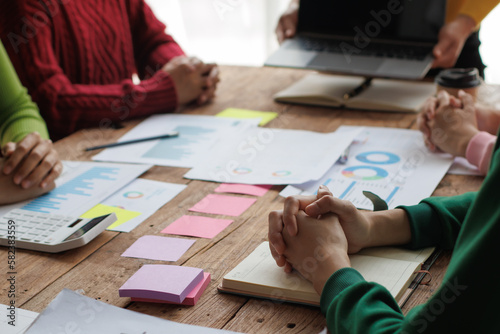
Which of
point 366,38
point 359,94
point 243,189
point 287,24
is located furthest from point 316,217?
point 287,24

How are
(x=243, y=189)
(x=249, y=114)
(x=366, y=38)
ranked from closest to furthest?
(x=243, y=189) → (x=249, y=114) → (x=366, y=38)

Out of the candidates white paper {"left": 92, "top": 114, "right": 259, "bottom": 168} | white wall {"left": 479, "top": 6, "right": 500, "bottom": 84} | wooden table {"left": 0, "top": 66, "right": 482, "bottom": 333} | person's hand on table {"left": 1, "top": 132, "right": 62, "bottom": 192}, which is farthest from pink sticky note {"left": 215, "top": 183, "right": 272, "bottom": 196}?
white wall {"left": 479, "top": 6, "right": 500, "bottom": 84}

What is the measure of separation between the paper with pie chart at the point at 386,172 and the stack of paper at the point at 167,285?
0.33m

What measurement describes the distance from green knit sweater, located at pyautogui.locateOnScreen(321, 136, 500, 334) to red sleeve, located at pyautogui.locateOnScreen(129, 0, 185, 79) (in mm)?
1269

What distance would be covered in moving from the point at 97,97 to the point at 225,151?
1.45 ft

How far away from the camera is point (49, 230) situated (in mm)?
988

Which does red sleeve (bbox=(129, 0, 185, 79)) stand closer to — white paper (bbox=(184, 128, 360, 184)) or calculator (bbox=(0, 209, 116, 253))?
white paper (bbox=(184, 128, 360, 184))

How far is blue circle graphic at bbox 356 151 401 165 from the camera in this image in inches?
47.1

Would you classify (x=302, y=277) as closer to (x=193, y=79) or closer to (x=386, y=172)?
(x=386, y=172)

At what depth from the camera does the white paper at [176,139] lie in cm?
130

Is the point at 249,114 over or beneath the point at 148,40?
beneath

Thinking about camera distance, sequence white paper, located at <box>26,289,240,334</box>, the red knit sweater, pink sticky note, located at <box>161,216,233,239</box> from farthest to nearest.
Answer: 1. the red knit sweater
2. pink sticky note, located at <box>161,216,233,239</box>
3. white paper, located at <box>26,289,240,334</box>

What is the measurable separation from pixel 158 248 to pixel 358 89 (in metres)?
0.89

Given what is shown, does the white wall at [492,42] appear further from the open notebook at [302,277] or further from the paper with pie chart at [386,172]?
the open notebook at [302,277]
